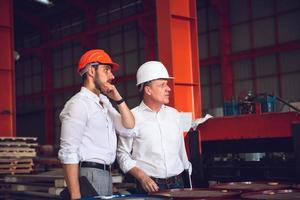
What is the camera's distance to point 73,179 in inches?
123

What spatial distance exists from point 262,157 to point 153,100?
2.90m

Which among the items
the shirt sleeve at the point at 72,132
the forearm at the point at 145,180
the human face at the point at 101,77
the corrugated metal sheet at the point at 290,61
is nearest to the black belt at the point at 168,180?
the forearm at the point at 145,180

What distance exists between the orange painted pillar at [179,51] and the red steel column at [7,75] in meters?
4.55

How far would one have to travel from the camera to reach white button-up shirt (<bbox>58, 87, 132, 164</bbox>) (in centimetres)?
319

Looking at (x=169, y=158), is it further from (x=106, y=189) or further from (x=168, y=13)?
(x=168, y=13)

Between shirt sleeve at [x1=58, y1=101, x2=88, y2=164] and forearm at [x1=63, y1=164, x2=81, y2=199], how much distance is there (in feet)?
0.11

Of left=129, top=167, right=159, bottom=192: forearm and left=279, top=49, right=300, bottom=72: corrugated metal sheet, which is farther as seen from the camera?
left=279, top=49, right=300, bottom=72: corrugated metal sheet

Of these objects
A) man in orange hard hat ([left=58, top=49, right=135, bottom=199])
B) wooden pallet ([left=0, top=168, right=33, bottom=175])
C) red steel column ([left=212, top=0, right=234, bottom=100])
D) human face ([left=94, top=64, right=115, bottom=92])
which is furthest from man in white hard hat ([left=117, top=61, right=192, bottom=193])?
red steel column ([left=212, top=0, right=234, bottom=100])

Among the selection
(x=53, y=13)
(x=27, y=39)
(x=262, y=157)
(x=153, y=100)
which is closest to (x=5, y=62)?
(x=262, y=157)

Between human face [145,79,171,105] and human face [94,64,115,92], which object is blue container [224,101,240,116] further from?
human face [94,64,115,92]

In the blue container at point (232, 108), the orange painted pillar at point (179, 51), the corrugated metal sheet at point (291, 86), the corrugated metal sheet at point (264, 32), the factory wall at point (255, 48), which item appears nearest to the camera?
the blue container at point (232, 108)

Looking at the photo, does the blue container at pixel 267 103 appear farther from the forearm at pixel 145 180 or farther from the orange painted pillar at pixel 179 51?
the forearm at pixel 145 180

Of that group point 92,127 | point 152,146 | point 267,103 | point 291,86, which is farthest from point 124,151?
point 291,86

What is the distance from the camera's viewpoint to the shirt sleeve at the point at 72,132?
317 cm
